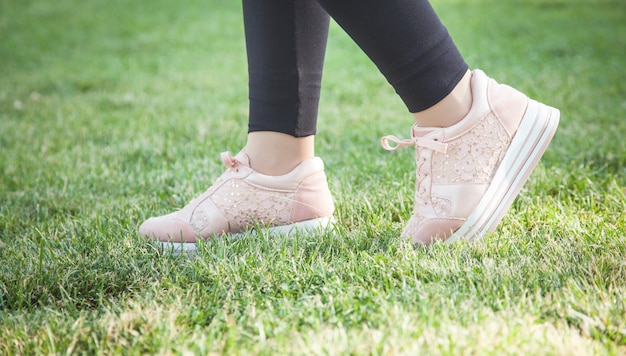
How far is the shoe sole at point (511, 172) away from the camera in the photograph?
1.48m

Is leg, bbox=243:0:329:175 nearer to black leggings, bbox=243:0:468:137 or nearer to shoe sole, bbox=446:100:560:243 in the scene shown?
black leggings, bbox=243:0:468:137

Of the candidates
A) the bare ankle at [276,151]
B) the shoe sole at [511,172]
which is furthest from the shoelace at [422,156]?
the bare ankle at [276,151]

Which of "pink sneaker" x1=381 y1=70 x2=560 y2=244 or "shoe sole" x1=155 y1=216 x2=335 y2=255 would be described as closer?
"pink sneaker" x1=381 y1=70 x2=560 y2=244

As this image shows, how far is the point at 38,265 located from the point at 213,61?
15.9ft

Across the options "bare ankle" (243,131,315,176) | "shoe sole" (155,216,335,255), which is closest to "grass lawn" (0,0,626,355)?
"shoe sole" (155,216,335,255)

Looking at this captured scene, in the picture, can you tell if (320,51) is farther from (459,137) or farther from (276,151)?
(459,137)

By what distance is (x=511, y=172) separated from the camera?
1.50m

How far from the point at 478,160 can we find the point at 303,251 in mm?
499

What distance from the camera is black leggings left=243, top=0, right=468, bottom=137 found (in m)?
1.33

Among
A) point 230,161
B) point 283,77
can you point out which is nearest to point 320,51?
point 283,77

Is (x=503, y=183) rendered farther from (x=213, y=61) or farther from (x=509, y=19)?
(x=509, y=19)

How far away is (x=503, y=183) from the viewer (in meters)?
→ 1.49

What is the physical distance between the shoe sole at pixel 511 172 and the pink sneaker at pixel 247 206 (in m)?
0.42

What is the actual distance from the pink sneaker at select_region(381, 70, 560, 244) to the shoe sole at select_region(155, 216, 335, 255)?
11.0 inches
